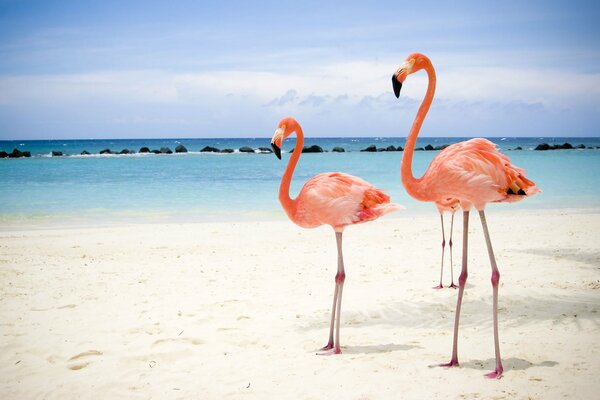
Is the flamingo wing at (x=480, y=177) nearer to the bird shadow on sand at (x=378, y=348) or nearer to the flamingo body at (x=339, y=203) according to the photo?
the flamingo body at (x=339, y=203)

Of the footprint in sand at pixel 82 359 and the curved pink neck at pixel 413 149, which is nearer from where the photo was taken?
the curved pink neck at pixel 413 149

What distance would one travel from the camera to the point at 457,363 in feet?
14.1

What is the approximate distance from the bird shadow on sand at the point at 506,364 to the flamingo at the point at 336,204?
1134 millimetres

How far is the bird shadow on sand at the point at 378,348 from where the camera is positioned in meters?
4.78

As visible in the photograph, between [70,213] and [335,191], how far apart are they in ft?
42.9

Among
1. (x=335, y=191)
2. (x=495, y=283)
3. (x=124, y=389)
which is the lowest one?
(x=124, y=389)

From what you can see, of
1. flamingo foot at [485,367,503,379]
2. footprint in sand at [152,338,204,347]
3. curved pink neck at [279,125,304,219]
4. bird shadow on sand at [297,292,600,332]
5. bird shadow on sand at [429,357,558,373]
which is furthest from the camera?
bird shadow on sand at [297,292,600,332]

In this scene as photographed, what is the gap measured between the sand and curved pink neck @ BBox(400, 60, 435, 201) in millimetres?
1488

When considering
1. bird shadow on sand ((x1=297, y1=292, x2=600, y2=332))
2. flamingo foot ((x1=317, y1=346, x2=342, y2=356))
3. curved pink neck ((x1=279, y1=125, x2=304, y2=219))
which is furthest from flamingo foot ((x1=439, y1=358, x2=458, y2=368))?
curved pink neck ((x1=279, y1=125, x2=304, y2=219))

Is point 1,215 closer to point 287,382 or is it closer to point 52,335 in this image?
point 52,335

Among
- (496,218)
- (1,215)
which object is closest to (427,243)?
(496,218)

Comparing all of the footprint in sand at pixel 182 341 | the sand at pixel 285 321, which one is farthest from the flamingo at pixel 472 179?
the footprint in sand at pixel 182 341

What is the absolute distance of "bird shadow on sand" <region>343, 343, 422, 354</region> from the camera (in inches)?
188

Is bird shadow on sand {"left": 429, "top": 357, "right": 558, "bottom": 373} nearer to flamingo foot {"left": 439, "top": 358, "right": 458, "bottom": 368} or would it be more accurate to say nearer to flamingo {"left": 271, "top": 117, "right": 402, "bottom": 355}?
flamingo foot {"left": 439, "top": 358, "right": 458, "bottom": 368}
